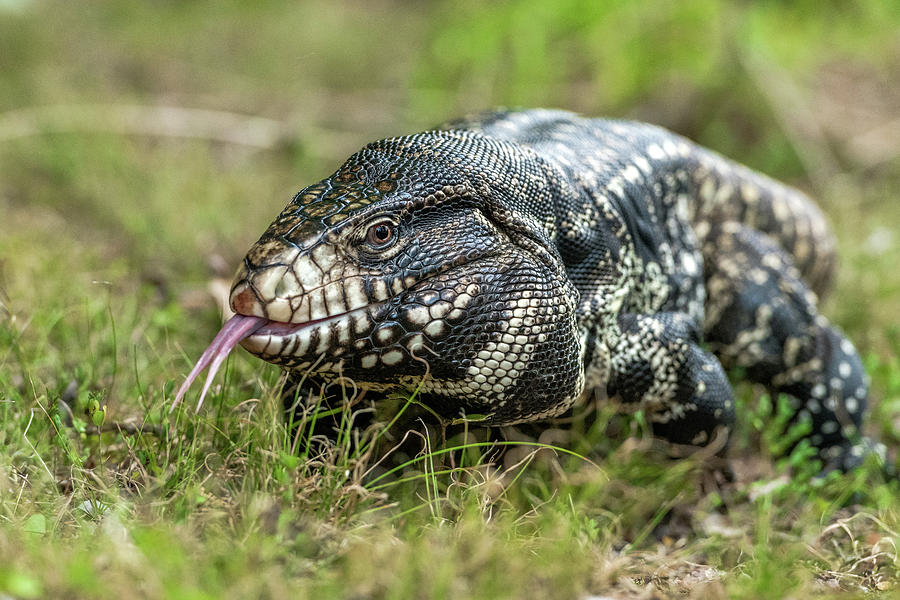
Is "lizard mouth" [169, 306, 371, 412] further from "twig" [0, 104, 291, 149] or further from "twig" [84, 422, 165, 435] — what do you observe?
"twig" [0, 104, 291, 149]

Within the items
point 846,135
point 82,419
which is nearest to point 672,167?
point 82,419

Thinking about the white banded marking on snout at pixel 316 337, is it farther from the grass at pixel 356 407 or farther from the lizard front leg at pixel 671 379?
the lizard front leg at pixel 671 379

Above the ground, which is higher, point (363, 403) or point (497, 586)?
point (363, 403)

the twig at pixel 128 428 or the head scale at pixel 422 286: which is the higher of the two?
the head scale at pixel 422 286

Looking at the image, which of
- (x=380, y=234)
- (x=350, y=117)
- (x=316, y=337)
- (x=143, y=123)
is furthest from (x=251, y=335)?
(x=350, y=117)

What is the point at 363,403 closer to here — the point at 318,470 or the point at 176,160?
the point at 318,470

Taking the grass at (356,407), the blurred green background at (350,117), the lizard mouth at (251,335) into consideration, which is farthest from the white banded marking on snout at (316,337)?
the blurred green background at (350,117)

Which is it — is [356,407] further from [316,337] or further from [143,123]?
[143,123]

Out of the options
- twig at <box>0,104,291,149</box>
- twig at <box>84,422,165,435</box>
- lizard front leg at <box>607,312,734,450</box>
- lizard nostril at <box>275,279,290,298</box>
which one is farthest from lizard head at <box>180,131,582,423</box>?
twig at <box>0,104,291,149</box>
